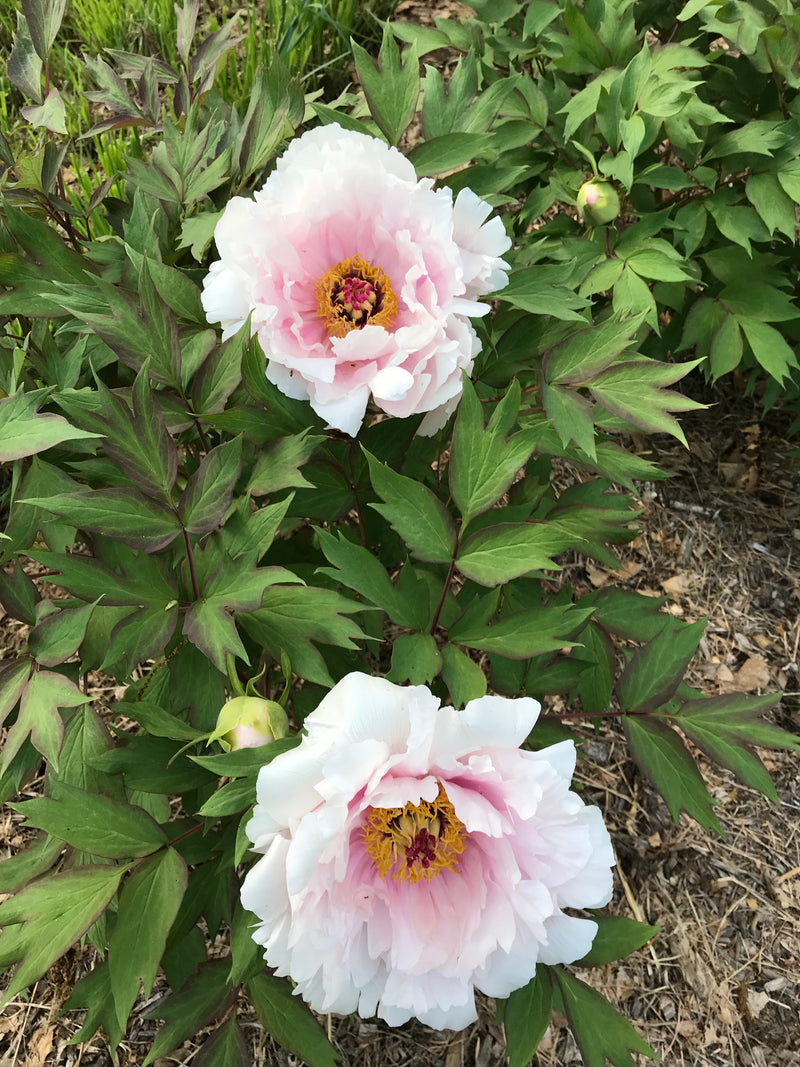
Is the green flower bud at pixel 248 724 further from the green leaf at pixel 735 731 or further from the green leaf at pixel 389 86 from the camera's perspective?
the green leaf at pixel 389 86

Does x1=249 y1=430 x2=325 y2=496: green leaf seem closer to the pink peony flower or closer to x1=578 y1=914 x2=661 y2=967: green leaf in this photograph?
the pink peony flower

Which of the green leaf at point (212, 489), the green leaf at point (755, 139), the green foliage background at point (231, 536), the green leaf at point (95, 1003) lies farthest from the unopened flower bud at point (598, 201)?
the green leaf at point (95, 1003)

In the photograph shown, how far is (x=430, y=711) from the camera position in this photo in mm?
711

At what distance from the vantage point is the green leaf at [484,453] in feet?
2.98

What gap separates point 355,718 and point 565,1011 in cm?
47

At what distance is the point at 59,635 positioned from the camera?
934 millimetres

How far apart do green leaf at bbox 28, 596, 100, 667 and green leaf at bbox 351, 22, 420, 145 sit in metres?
0.75

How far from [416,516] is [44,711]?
1.51ft

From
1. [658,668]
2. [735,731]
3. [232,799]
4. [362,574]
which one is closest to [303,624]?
[362,574]

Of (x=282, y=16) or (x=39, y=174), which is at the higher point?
(x=39, y=174)

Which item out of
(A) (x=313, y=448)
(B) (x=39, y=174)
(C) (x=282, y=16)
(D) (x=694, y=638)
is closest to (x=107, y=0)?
(C) (x=282, y=16)

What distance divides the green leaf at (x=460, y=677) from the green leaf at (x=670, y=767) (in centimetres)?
25

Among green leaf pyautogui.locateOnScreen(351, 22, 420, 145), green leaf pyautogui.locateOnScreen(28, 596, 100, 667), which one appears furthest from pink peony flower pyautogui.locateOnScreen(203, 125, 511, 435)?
green leaf pyautogui.locateOnScreen(28, 596, 100, 667)

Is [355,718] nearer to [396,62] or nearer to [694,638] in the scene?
[694,638]
